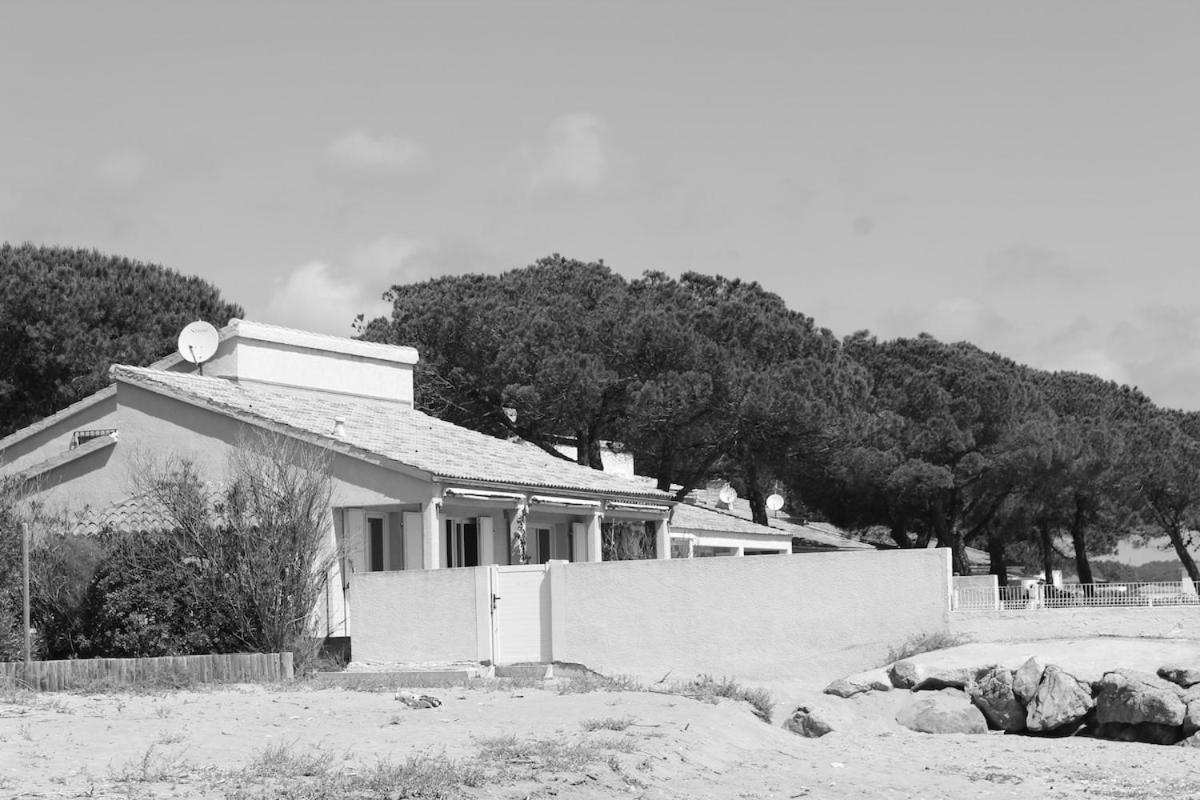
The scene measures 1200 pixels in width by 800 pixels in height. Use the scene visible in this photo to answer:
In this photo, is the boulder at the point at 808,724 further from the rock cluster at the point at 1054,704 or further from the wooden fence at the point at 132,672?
the wooden fence at the point at 132,672

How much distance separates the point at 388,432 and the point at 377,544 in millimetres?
3136

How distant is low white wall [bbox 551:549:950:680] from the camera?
2111 cm

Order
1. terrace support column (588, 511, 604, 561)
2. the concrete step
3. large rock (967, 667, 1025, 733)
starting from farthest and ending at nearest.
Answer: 1. terrace support column (588, 511, 604, 561)
2. the concrete step
3. large rock (967, 667, 1025, 733)

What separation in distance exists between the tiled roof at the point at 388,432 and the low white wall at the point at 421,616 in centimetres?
284

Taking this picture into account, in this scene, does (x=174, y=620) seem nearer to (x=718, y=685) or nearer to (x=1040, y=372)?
(x=718, y=685)

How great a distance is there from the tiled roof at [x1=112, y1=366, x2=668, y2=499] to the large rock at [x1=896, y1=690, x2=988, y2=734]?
33.8 feet

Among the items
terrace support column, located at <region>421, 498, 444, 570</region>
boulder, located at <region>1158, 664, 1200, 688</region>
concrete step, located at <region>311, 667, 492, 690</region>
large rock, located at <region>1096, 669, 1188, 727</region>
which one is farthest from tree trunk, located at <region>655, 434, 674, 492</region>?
large rock, located at <region>1096, 669, 1188, 727</region>

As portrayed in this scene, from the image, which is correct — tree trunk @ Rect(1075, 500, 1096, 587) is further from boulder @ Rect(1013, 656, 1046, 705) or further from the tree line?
boulder @ Rect(1013, 656, 1046, 705)

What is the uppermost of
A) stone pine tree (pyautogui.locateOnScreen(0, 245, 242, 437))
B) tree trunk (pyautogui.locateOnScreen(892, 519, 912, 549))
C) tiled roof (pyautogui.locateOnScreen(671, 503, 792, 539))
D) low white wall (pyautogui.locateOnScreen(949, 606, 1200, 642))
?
stone pine tree (pyautogui.locateOnScreen(0, 245, 242, 437))

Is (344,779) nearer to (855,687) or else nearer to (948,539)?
(855,687)

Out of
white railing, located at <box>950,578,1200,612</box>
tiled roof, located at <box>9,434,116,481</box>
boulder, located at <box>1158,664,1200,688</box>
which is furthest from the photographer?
tiled roof, located at <box>9,434,116,481</box>

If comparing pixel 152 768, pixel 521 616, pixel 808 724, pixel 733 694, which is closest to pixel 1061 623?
pixel 808 724

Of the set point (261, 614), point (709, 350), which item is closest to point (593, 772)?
point (261, 614)

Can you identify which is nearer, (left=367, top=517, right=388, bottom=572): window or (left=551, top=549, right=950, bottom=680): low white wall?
Answer: (left=551, top=549, right=950, bottom=680): low white wall
